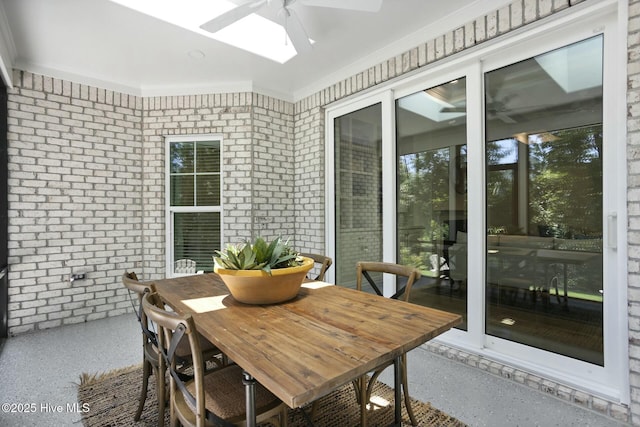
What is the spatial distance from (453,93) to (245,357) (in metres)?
2.68

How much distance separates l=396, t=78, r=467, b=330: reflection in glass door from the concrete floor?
0.51 m

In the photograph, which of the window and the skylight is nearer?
the skylight

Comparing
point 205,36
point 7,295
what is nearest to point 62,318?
point 7,295

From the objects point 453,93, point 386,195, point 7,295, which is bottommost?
point 7,295

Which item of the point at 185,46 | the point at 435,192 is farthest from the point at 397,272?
the point at 185,46

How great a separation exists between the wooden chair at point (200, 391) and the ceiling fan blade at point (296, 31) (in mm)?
1981

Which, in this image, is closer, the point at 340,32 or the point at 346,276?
the point at 340,32

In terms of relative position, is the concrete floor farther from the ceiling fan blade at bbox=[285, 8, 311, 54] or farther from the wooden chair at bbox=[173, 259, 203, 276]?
the ceiling fan blade at bbox=[285, 8, 311, 54]

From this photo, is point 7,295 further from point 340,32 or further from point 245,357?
point 340,32

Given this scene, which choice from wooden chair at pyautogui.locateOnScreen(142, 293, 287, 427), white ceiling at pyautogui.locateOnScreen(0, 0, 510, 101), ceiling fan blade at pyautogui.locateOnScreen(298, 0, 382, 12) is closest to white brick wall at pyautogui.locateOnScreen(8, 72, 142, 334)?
white ceiling at pyautogui.locateOnScreen(0, 0, 510, 101)

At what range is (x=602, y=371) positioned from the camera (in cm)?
196

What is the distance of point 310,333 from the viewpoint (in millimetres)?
1195

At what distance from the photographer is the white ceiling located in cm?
246

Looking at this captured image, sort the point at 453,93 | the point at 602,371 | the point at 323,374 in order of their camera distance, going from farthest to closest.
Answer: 1. the point at 453,93
2. the point at 602,371
3. the point at 323,374
